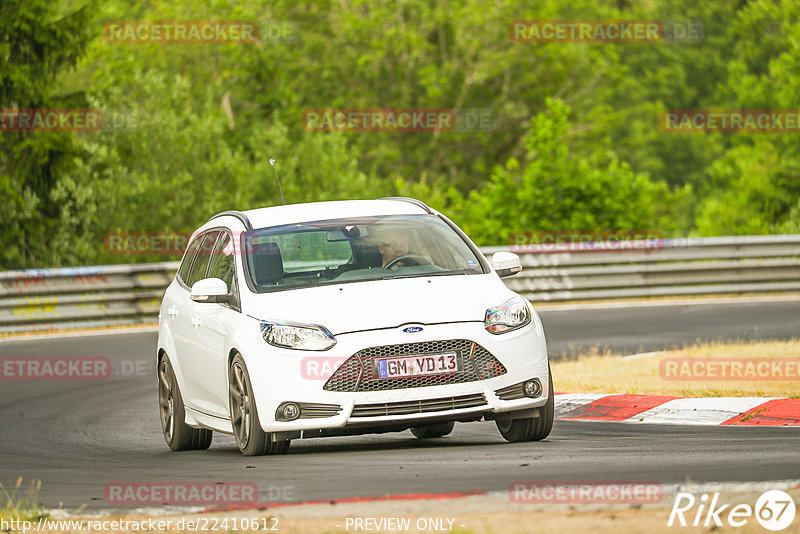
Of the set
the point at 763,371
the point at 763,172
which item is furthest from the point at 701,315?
the point at 763,172

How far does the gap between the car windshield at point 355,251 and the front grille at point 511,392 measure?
3.35 ft

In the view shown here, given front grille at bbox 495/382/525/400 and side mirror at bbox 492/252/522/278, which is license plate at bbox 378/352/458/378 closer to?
front grille at bbox 495/382/525/400

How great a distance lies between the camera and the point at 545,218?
28.5 metres

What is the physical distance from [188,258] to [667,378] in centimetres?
448

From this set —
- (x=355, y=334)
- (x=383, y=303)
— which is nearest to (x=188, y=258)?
(x=383, y=303)

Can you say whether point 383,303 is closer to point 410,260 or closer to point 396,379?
point 396,379

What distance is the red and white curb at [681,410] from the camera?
9656 mm

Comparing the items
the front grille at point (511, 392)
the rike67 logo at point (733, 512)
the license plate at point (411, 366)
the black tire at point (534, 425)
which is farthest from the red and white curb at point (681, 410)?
the rike67 logo at point (733, 512)

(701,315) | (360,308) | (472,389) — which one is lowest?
(701,315)

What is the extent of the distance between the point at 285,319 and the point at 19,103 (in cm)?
2044

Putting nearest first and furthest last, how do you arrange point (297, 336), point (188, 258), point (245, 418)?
point (297, 336), point (245, 418), point (188, 258)

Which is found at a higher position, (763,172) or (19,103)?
(19,103)

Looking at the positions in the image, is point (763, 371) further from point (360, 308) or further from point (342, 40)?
point (342, 40)

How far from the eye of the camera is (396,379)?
8.49 meters
